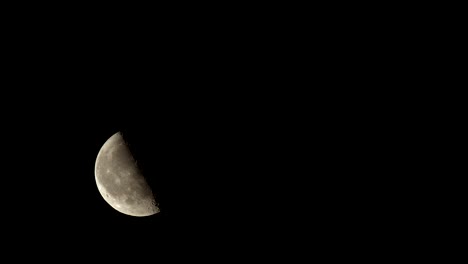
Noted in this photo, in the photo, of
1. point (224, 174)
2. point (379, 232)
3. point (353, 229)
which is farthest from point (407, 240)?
point (224, 174)

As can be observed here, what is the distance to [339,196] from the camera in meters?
9.34

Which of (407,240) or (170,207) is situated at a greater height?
(170,207)

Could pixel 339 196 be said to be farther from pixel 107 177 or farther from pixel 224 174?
pixel 107 177

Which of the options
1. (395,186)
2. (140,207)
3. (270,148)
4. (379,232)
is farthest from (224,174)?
(379,232)

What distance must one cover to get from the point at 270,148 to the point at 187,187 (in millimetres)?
5345

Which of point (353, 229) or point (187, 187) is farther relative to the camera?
point (353, 229)

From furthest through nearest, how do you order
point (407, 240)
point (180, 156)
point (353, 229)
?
point (353, 229)
point (407, 240)
point (180, 156)

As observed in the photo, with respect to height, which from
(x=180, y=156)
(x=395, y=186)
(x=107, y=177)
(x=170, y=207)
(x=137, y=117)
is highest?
(x=137, y=117)

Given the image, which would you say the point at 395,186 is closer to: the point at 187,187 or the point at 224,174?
the point at 224,174

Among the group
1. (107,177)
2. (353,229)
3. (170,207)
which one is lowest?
(353,229)

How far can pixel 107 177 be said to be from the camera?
122 inches

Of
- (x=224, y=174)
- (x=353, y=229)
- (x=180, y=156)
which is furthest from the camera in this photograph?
(x=353, y=229)

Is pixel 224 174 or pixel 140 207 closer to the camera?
pixel 140 207

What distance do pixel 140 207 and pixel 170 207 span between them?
0.31 meters
